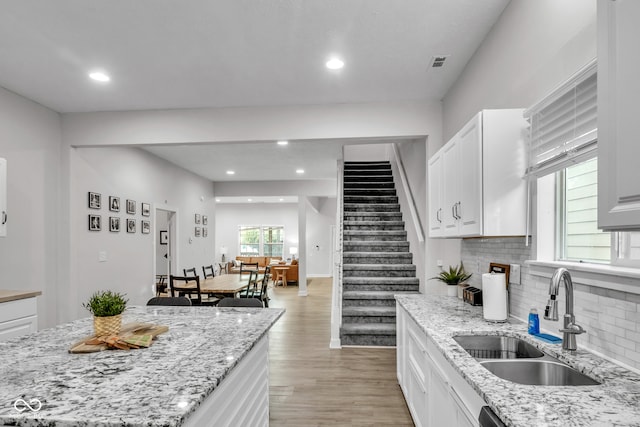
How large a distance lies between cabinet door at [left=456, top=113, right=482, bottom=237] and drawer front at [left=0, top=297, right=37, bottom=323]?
346 centimetres

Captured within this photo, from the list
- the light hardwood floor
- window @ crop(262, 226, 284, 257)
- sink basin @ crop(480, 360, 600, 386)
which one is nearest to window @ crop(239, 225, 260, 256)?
window @ crop(262, 226, 284, 257)

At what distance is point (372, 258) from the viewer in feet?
19.9

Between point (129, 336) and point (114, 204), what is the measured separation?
4.37 metres

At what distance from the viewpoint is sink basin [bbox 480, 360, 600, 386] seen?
1632 millimetres

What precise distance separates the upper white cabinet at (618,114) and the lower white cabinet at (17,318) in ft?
12.7

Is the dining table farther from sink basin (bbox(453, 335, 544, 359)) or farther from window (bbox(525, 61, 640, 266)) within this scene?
window (bbox(525, 61, 640, 266))

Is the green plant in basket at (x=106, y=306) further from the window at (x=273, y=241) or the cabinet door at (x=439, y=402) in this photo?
the window at (x=273, y=241)

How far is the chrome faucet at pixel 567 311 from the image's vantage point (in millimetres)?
1547

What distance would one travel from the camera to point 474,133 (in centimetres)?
229

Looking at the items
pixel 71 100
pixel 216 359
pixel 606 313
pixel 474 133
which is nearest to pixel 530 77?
pixel 474 133

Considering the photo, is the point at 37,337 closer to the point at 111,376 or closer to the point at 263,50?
the point at 111,376

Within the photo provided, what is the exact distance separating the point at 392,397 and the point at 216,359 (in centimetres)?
219

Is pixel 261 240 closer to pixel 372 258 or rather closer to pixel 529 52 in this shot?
pixel 372 258

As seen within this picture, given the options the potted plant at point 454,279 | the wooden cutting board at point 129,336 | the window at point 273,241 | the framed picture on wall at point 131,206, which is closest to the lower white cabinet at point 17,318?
the wooden cutting board at point 129,336
